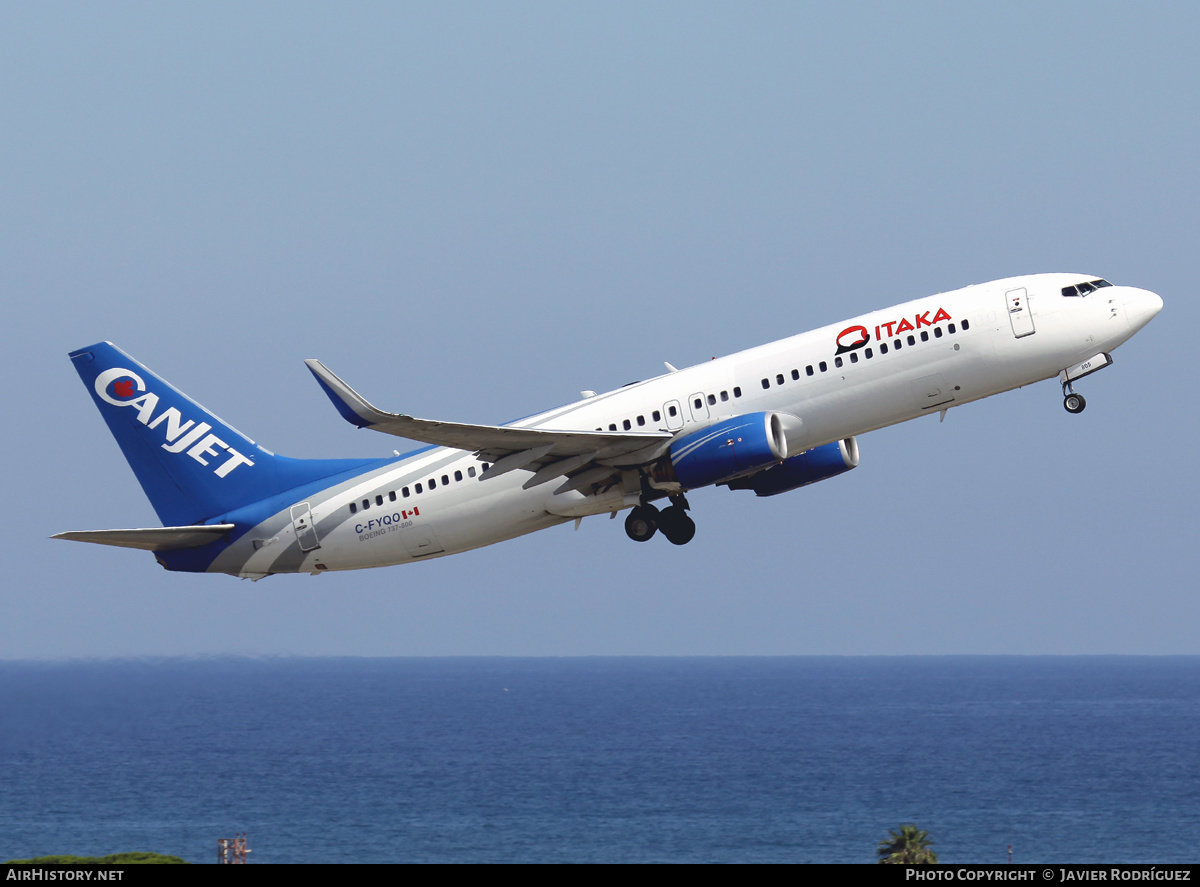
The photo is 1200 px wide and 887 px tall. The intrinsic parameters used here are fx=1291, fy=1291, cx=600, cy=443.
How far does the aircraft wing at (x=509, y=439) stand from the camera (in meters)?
30.9

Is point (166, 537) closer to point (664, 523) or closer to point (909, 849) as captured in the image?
point (664, 523)

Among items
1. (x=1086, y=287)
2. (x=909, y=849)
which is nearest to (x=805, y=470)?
(x=1086, y=287)

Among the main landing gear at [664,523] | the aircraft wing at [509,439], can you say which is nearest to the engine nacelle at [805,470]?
the main landing gear at [664,523]

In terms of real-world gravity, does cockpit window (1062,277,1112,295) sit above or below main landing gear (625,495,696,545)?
above

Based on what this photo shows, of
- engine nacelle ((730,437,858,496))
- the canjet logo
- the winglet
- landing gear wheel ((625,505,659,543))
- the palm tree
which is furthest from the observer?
the palm tree

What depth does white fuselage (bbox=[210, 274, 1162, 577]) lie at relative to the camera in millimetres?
33031

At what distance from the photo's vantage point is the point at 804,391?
3375 cm

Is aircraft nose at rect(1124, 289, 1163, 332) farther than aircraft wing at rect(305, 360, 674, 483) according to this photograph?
Yes

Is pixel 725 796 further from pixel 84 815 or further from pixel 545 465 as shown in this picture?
pixel 545 465

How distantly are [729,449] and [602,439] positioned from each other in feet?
11.0

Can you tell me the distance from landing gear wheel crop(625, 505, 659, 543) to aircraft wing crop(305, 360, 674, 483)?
2.21m

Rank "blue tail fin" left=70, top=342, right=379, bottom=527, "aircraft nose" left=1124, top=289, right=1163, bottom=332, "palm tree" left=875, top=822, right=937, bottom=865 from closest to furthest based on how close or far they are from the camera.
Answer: "aircraft nose" left=1124, top=289, right=1163, bottom=332, "blue tail fin" left=70, top=342, right=379, bottom=527, "palm tree" left=875, top=822, right=937, bottom=865

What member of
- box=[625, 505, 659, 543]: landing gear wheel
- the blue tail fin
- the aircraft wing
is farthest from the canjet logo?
box=[625, 505, 659, 543]: landing gear wheel

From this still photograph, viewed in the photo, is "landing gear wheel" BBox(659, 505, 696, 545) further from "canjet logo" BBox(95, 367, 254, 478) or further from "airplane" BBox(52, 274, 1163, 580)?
"canjet logo" BBox(95, 367, 254, 478)
